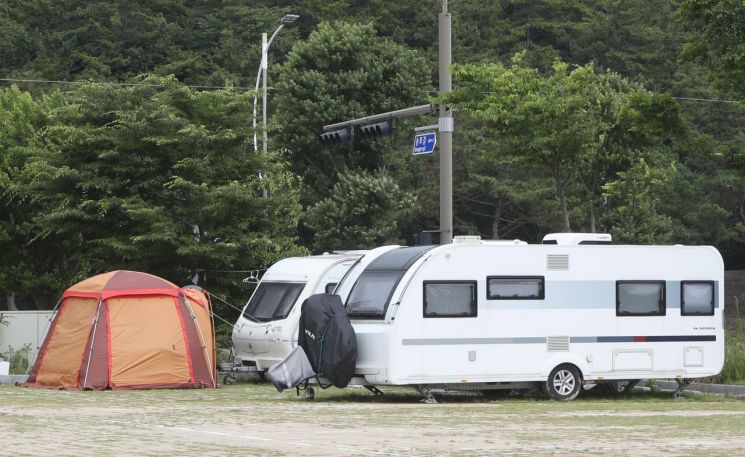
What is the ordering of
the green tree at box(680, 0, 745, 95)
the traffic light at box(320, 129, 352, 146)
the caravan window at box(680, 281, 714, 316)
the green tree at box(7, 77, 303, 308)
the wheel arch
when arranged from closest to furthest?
the wheel arch < the caravan window at box(680, 281, 714, 316) < the green tree at box(680, 0, 745, 95) < the green tree at box(7, 77, 303, 308) < the traffic light at box(320, 129, 352, 146)

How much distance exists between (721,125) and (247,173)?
4607 cm

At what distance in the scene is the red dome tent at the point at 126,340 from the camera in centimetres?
2231

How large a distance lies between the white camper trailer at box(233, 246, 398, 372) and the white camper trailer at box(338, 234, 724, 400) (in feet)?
8.65

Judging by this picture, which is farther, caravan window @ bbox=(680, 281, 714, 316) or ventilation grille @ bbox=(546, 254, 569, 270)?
caravan window @ bbox=(680, 281, 714, 316)

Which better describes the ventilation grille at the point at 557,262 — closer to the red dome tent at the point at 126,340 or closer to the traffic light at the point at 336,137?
the red dome tent at the point at 126,340

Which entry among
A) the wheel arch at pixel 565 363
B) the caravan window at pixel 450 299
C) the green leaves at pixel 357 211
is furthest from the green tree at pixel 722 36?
the green leaves at pixel 357 211

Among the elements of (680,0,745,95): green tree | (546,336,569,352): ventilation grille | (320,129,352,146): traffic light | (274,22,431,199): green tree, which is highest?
(274,22,431,199): green tree

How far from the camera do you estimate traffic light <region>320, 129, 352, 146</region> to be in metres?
28.4

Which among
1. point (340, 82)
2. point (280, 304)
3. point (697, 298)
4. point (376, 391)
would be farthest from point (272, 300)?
point (340, 82)

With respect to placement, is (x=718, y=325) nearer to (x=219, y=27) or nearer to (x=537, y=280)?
(x=537, y=280)

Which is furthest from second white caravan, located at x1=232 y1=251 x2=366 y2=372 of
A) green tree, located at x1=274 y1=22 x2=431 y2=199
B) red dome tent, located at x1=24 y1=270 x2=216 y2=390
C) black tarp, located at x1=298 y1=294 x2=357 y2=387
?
green tree, located at x1=274 y1=22 x2=431 y2=199

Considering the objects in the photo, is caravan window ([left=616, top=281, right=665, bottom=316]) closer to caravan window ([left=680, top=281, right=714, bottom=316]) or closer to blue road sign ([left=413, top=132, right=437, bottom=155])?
caravan window ([left=680, top=281, right=714, bottom=316])

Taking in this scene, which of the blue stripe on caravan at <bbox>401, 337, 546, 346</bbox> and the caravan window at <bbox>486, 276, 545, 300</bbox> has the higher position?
the caravan window at <bbox>486, 276, 545, 300</bbox>

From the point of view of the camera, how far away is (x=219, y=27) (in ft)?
246
